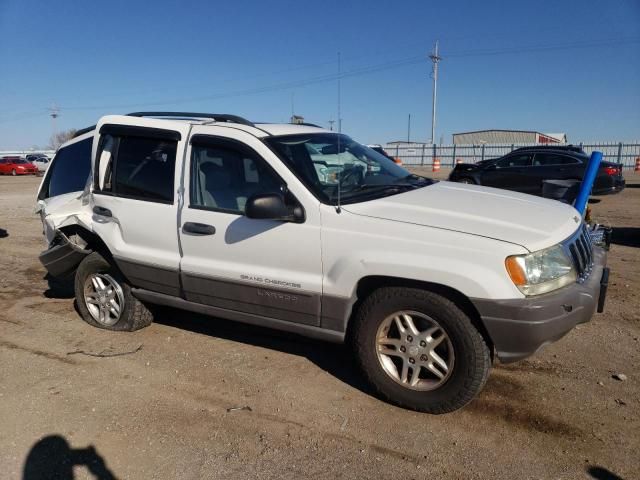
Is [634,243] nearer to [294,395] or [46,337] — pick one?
[294,395]

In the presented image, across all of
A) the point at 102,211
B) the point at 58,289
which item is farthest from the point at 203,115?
the point at 58,289

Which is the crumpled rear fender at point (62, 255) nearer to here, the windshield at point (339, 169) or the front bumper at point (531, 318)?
the windshield at point (339, 169)

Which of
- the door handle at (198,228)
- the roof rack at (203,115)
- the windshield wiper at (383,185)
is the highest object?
the roof rack at (203,115)

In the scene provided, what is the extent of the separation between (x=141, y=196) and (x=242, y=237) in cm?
113

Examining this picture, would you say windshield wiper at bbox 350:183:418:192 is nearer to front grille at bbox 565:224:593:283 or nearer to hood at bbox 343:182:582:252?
hood at bbox 343:182:582:252

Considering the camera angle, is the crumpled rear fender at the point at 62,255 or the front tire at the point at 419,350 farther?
the crumpled rear fender at the point at 62,255

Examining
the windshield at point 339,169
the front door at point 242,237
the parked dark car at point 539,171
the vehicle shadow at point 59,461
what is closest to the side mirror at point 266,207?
the front door at point 242,237

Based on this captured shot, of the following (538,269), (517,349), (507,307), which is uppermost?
(538,269)

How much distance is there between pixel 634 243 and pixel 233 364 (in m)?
6.88

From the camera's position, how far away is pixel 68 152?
5.51 metres

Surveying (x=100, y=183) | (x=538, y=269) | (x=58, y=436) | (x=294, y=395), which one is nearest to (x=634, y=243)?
(x=538, y=269)

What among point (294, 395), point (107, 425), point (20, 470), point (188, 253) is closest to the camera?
point (20, 470)

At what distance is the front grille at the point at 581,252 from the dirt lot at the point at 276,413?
858mm

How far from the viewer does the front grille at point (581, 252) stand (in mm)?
3178
